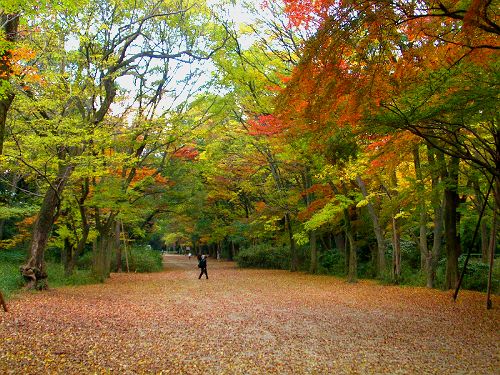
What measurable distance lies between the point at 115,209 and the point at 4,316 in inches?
395

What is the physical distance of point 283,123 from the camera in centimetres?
1195

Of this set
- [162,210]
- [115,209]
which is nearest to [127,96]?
Answer: [115,209]

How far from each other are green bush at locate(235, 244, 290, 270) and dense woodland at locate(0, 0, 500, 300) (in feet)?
0.38

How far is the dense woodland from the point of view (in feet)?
21.5

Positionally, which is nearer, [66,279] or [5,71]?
[5,71]

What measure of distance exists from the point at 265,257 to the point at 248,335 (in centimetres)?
2331

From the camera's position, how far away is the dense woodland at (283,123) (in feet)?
21.5

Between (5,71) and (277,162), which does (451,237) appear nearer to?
(277,162)

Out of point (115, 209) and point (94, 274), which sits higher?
point (115, 209)

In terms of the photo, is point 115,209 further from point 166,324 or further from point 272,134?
point 166,324

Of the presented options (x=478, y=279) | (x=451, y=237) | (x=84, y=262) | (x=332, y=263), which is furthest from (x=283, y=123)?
(x=84, y=262)

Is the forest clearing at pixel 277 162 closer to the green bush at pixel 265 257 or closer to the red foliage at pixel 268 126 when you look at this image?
the red foliage at pixel 268 126

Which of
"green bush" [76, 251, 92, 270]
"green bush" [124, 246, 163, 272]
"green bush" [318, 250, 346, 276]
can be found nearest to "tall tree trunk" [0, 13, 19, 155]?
"green bush" [318, 250, 346, 276]

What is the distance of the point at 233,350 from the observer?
→ 20.8ft
